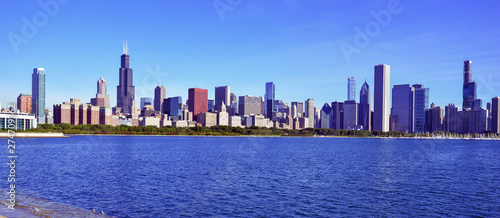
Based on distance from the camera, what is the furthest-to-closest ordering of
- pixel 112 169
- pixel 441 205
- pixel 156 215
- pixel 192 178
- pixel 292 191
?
1. pixel 112 169
2. pixel 192 178
3. pixel 292 191
4. pixel 441 205
5. pixel 156 215

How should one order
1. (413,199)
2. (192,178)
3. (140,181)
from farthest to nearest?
(192,178) → (140,181) → (413,199)

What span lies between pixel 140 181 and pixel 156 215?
17833 mm

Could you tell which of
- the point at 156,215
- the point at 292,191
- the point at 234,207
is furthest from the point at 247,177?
the point at 156,215

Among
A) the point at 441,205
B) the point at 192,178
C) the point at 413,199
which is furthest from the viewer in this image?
the point at 192,178

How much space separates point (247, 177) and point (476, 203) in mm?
26025

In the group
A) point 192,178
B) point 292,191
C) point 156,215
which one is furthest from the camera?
point 192,178

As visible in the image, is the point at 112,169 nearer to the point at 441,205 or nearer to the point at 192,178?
the point at 192,178

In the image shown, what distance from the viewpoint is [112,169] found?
59.9 meters

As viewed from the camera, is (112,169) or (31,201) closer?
(31,201)

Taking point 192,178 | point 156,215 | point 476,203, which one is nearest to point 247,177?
point 192,178

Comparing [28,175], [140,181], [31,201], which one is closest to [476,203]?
[140,181]

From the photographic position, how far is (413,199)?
38.3 meters

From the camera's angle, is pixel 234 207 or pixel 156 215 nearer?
pixel 156 215

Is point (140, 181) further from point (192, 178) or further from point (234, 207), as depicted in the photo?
point (234, 207)
